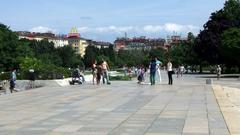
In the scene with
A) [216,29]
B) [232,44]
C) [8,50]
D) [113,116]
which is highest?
[216,29]

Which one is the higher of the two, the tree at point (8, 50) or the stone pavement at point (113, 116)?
the tree at point (8, 50)

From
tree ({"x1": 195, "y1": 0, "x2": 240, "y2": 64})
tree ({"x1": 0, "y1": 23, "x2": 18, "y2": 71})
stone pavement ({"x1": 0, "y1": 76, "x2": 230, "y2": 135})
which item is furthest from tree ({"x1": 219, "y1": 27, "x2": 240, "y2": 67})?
stone pavement ({"x1": 0, "y1": 76, "x2": 230, "y2": 135})

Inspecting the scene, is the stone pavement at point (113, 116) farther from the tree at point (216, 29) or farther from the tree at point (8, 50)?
the tree at point (8, 50)

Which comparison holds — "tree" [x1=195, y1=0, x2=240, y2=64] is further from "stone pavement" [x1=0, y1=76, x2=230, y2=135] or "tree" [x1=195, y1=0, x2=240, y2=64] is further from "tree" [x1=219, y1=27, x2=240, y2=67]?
"stone pavement" [x1=0, y1=76, x2=230, y2=135]

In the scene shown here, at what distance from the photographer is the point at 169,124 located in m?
12.3

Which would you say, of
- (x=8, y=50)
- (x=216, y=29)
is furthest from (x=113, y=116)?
(x=8, y=50)

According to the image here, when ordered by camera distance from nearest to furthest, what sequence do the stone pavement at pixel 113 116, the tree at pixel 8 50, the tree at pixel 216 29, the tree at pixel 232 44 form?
the stone pavement at pixel 113 116
the tree at pixel 232 44
the tree at pixel 216 29
the tree at pixel 8 50

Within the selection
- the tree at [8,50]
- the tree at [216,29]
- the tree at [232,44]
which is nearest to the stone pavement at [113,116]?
the tree at [232,44]

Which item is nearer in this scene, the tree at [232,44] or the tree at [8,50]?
the tree at [232,44]

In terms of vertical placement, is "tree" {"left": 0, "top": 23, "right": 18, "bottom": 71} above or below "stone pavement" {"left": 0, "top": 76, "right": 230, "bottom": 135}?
above

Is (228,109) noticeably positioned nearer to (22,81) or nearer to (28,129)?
(28,129)

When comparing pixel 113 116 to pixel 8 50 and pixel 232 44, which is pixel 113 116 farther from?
pixel 8 50

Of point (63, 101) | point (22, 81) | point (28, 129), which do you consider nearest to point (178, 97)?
point (63, 101)

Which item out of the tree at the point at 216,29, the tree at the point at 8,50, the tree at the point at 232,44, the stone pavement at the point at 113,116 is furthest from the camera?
the tree at the point at 8,50
